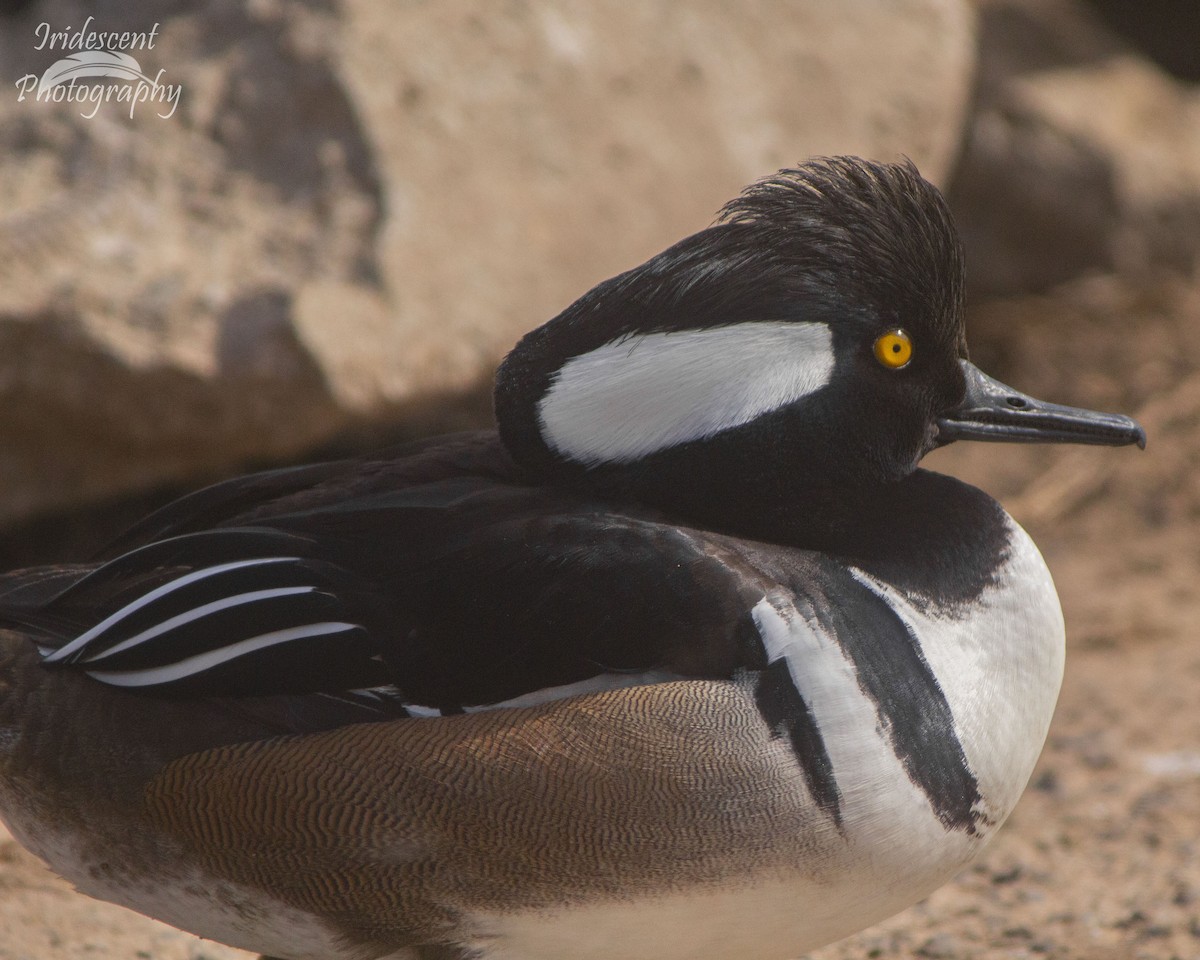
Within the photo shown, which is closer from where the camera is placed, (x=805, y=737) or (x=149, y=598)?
(x=805, y=737)

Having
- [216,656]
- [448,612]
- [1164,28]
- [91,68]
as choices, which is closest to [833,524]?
[448,612]

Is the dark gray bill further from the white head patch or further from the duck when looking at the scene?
the white head patch

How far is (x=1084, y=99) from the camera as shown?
698 cm

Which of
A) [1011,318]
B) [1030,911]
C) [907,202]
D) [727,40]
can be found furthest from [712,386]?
[1011,318]

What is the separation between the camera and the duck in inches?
94.2

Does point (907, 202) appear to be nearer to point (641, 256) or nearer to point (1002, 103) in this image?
point (641, 256)

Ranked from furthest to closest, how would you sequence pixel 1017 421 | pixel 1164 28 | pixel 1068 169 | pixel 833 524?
pixel 1164 28 → pixel 1068 169 → pixel 1017 421 → pixel 833 524

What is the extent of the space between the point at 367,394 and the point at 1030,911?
256cm

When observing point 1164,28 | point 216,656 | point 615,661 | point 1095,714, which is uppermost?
point 1164,28

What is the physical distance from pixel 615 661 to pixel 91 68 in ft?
11.7

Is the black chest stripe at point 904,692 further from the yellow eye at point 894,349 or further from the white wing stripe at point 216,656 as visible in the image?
the white wing stripe at point 216,656

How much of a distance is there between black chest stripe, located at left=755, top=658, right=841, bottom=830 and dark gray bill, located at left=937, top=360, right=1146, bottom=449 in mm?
762

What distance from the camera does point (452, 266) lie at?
484 centimetres

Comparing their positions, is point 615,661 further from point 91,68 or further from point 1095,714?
point 91,68
